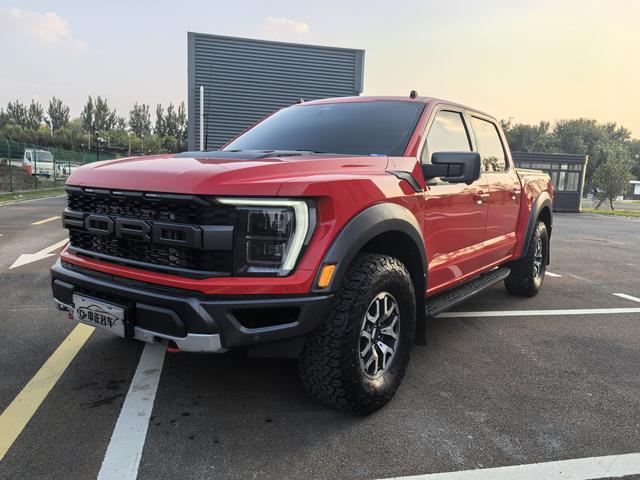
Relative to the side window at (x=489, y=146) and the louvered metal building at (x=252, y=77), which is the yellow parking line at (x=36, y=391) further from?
the louvered metal building at (x=252, y=77)

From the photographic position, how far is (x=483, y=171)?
13.9 feet

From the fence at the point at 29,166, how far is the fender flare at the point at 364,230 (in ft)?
61.7

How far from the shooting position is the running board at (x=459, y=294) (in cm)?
347

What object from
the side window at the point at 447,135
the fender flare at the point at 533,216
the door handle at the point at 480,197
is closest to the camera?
the side window at the point at 447,135

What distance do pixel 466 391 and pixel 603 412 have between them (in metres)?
0.78

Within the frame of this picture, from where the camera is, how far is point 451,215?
3.60 m

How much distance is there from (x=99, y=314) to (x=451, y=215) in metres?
2.39

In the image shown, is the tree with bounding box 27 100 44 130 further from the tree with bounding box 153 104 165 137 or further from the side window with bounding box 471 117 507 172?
the side window with bounding box 471 117 507 172

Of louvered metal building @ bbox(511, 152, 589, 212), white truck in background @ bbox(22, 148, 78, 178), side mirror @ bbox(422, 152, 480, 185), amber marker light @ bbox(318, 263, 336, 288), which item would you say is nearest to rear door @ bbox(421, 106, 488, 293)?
side mirror @ bbox(422, 152, 480, 185)

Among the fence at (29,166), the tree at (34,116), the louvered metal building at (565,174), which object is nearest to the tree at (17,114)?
the tree at (34,116)

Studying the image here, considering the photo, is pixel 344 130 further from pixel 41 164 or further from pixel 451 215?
pixel 41 164

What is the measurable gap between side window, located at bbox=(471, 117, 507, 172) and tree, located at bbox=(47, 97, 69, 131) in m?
102

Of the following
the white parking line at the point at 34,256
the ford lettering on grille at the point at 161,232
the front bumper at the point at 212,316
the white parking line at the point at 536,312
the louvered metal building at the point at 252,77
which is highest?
the louvered metal building at the point at 252,77

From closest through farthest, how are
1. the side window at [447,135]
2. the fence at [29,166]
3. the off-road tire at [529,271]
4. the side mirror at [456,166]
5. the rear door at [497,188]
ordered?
the side mirror at [456,166], the side window at [447,135], the rear door at [497,188], the off-road tire at [529,271], the fence at [29,166]
